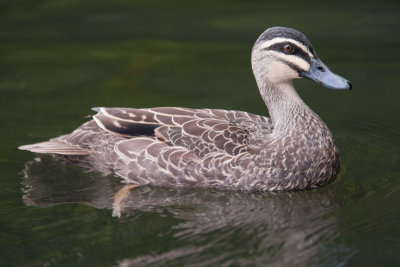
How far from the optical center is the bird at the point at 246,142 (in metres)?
8.27

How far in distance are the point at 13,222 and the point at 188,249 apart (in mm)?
2023

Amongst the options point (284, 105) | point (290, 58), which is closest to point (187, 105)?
point (284, 105)

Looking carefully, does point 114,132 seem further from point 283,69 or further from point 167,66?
point 167,66

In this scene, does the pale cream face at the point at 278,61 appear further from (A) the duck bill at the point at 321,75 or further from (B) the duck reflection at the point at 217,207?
(B) the duck reflection at the point at 217,207

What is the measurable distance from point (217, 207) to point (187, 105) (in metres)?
3.08

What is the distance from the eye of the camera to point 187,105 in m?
10.7

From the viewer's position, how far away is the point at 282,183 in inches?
325

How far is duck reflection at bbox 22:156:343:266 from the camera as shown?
712cm

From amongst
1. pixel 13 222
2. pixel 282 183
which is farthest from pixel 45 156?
pixel 282 183

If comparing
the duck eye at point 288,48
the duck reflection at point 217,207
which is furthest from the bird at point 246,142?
the duck reflection at point 217,207

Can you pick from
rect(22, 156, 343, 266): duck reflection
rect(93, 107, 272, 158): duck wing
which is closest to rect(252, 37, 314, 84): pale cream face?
rect(93, 107, 272, 158): duck wing

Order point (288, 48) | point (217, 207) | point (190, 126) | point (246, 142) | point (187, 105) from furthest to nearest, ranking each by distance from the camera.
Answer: point (187, 105)
point (190, 126)
point (246, 142)
point (288, 48)
point (217, 207)

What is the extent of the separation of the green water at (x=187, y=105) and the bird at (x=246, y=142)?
20 cm

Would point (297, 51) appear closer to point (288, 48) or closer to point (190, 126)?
point (288, 48)
